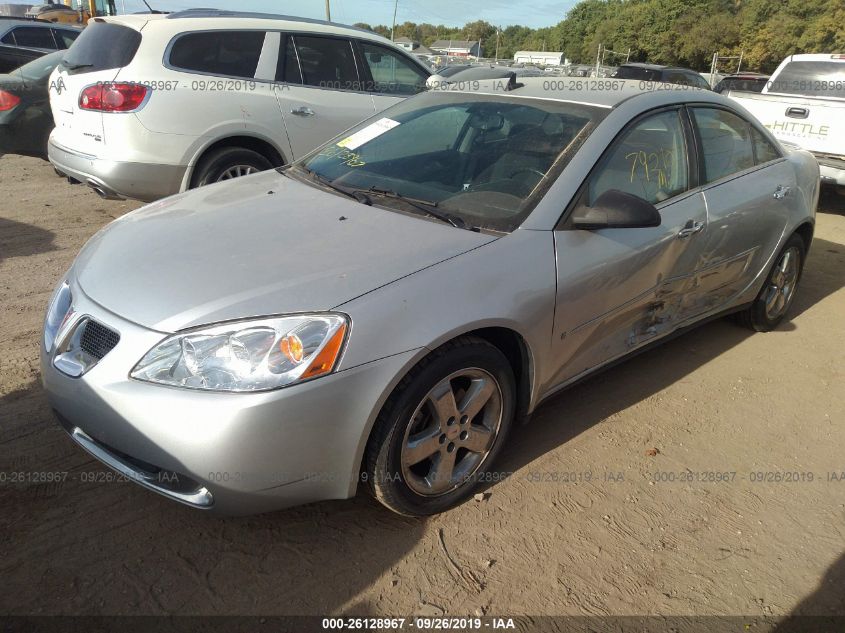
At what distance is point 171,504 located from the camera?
262 centimetres

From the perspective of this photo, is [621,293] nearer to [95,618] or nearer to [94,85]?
[95,618]

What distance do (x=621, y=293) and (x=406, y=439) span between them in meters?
1.30

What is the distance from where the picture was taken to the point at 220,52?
18.7 ft

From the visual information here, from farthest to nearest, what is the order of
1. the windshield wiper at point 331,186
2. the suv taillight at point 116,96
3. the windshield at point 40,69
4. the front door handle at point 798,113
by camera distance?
the front door handle at point 798,113, the windshield at point 40,69, the suv taillight at point 116,96, the windshield wiper at point 331,186

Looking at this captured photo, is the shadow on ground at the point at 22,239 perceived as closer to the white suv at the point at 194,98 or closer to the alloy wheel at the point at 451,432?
the white suv at the point at 194,98

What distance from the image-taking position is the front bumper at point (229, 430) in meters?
2.06

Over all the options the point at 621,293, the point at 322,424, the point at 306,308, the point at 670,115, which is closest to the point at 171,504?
the point at 322,424

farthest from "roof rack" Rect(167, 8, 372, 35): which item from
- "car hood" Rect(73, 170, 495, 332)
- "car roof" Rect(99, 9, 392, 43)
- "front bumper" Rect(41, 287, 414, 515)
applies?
"front bumper" Rect(41, 287, 414, 515)

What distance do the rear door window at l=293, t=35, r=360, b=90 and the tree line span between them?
40.5m

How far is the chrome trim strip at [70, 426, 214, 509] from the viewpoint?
2172 millimetres

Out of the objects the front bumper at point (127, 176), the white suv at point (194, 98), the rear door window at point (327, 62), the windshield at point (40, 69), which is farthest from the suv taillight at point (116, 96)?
the windshield at point (40, 69)

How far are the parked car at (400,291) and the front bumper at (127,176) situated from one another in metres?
2.07

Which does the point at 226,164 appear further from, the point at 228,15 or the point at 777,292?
Result: the point at 777,292

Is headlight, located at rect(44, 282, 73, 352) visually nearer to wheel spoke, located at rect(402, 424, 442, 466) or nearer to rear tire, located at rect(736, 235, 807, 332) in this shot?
wheel spoke, located at rect(402, 424, 442, 466)
